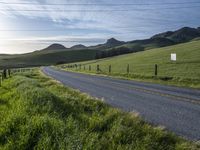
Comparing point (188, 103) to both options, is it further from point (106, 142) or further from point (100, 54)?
point (100, 54)

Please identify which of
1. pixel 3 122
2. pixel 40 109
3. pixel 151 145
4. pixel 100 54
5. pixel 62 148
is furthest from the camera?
pixel 100 54

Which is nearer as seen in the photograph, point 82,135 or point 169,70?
point 82,135

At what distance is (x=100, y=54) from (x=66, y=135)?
144376 millimetres

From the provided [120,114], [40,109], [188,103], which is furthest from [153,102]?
[40,109]

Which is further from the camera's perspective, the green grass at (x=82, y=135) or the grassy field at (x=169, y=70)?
the grassy field at (x=169, y=70)

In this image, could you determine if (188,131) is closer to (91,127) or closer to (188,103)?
(91,127)

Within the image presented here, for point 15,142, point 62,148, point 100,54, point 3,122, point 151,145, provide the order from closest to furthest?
point 62,148 < point 15,142 < point 151,145 < point 3,122 < point 100,54

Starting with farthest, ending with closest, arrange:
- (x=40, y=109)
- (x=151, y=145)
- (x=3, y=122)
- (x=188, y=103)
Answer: (x=188, y=103) → (x=40, y=109) → (x=3, y=122) → (x=151, y=145)

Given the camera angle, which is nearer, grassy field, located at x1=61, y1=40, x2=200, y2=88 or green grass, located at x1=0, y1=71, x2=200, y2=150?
green grass, located at x1=0, y1=71, x2=200, y2=150

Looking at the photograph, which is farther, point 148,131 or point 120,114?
point 120,114

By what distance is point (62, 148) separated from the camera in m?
5.00

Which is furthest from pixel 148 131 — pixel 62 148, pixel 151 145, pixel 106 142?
pixel 62 148

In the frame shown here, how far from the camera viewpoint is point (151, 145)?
594cm

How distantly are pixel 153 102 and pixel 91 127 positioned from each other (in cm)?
563
